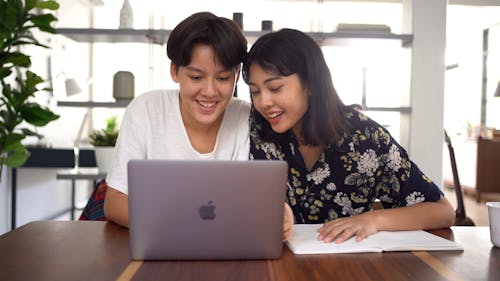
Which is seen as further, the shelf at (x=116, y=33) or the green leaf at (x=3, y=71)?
the shelf at (x=116, y=33)

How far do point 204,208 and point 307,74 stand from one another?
69cm

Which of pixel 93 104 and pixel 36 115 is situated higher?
pixel 93 104

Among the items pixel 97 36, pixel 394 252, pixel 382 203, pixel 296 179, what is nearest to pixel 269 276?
pixel 394 252

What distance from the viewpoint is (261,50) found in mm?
1384

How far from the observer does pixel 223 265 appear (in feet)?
2.94

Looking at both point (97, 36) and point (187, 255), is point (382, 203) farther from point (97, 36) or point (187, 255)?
point (97, 36)

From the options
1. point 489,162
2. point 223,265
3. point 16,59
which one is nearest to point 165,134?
point 223,265

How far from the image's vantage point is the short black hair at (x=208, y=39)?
133cm

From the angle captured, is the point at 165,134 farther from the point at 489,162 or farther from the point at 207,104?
the point at 489,162

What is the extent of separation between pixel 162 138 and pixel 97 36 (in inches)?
64.4

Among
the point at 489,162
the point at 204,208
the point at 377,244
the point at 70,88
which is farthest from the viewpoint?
the point at 489,162

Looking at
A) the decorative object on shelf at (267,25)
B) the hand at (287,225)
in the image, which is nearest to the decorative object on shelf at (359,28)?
the decorative object on shelf at (267,25)

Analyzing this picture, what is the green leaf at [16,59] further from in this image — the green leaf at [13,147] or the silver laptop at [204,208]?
the silver laptop at [204,208]

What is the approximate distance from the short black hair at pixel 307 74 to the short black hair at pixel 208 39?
0.23ft
